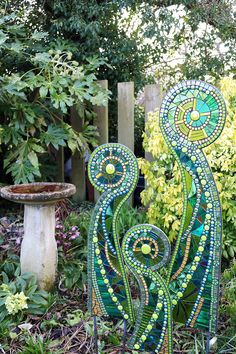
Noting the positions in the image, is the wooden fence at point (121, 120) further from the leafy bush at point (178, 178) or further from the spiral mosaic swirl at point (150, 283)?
the spiral mosaic swirl at point (150, 283)

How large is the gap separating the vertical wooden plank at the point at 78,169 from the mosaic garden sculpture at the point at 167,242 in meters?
2.77

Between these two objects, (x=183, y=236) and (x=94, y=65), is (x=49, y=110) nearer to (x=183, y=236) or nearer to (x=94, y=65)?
(x=94, y=65)

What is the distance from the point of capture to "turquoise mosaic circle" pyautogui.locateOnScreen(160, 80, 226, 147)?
1719mm

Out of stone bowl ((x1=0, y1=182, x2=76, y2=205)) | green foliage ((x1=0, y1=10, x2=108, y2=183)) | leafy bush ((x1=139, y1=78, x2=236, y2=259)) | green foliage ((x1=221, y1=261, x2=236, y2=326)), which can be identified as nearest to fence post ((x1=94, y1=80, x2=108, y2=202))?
green foliage ((x1=0, y1=10, x2=108, y2=183))

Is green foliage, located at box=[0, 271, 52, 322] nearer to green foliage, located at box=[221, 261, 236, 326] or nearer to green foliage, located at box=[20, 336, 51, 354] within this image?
green foliage, located at box=[20, 336, 51, 354]

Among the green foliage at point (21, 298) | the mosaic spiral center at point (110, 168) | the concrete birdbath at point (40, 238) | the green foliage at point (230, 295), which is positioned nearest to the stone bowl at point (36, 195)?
the concrete birdbath at point (40, 238)

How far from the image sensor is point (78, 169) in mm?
4797

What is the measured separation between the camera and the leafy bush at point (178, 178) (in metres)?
3.00

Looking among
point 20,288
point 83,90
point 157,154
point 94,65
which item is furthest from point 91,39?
point 20,288

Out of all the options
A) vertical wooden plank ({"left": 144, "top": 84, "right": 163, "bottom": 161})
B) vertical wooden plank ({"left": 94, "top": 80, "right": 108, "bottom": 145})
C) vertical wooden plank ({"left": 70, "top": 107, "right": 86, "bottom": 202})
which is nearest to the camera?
vertical wooden plank ({"left": 144, "top": 84, "right": 163, "bottom": 161})

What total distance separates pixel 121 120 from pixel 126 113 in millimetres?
94

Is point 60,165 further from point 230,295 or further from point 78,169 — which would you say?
point 230,295

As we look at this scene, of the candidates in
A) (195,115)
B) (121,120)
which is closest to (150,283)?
(195,115)

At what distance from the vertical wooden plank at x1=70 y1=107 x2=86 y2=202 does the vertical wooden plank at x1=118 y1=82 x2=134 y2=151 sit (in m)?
0.64
